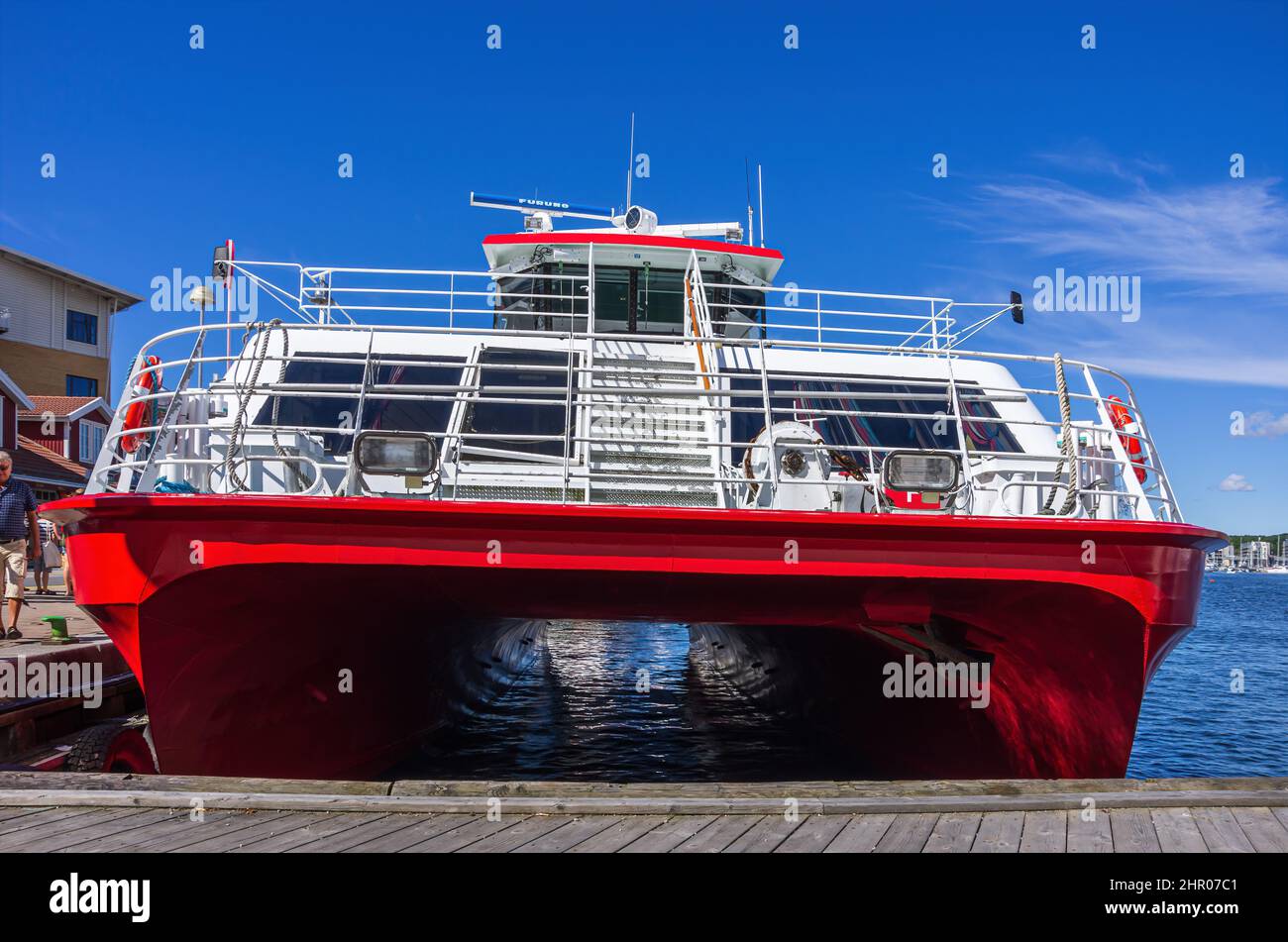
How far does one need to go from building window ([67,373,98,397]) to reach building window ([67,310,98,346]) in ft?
4.95

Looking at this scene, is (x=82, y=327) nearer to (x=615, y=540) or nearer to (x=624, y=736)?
(x=624, y=736)

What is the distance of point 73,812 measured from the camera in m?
4.04

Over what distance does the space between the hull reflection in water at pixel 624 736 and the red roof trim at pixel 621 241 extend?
16.2ft

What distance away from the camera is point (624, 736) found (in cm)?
1124

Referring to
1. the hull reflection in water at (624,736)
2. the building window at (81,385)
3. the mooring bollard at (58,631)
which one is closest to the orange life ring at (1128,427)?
the hull reflection in water at (624,736)

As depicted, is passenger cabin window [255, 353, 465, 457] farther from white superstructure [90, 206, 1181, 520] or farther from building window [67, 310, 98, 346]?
building window [67, 310, 98, 346]

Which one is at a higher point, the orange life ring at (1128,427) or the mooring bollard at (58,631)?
the orange life ring at (1128,427)

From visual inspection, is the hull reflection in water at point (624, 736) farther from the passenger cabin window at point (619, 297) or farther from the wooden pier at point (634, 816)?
the passenger cabin window at point (619, 297)

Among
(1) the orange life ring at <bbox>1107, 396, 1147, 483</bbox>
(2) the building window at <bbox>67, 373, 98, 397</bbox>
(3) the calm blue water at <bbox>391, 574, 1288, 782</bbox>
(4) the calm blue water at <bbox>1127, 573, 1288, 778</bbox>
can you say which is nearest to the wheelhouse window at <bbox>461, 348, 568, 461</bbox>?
(3) the calm blue water at <bbox>391, 574, 1288, 782</bbox>

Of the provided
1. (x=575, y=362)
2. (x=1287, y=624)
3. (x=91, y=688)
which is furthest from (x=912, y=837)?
(x=1287, y=624)

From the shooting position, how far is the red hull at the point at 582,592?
16.8ft

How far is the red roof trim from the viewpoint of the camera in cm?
1002
